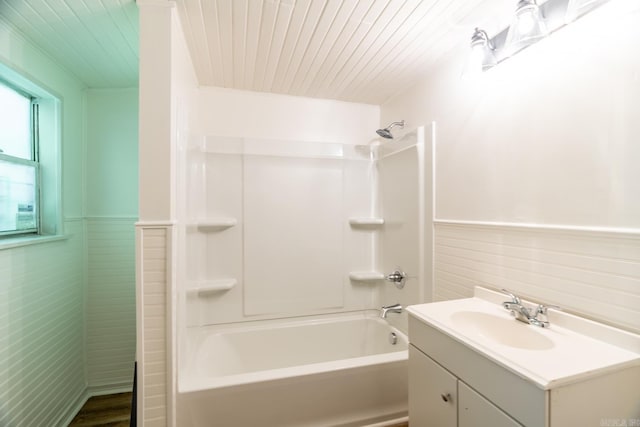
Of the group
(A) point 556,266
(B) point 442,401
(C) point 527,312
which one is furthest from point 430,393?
(A) point 556,266

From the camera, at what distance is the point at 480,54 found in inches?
50.2

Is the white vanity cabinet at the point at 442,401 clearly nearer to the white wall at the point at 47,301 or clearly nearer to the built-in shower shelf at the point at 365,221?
the built-in shower shelf at the point at 365,221

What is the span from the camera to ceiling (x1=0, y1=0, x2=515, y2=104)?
1182 mm

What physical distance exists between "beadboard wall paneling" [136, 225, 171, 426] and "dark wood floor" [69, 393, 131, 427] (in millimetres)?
936

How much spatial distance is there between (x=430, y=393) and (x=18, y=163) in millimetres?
2525

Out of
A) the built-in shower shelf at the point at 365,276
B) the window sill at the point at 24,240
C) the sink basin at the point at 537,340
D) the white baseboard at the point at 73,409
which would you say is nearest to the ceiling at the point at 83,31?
the window sill at the point at 24,240

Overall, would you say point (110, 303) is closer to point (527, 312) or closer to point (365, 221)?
point (365, 221)

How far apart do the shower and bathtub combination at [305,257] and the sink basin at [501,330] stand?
21.3 inches

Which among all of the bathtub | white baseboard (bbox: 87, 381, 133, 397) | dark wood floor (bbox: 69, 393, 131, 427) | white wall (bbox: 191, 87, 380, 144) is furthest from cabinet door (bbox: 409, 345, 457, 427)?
white baseboard (bbox: 87, 381, 133, 397)

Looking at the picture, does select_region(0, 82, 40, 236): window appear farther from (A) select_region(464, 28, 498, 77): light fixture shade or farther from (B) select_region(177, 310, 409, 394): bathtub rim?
(A) select_region(464, 28, 498, 77): light fixture shade

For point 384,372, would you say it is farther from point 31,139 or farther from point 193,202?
point 31,139

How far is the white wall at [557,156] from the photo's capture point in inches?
32.3

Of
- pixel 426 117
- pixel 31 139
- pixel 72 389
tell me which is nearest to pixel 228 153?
pixel 31 139

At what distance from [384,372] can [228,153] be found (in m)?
1.92
